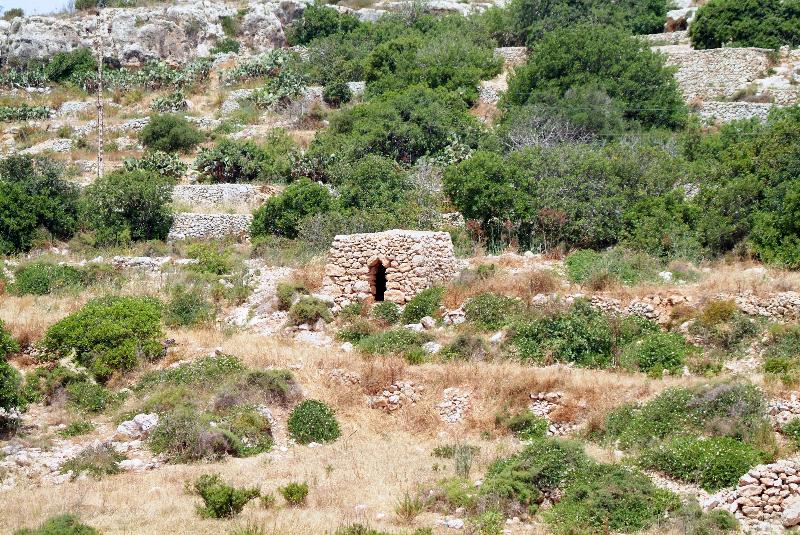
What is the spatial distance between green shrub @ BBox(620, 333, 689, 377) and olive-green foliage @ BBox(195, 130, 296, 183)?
2127 centimetres

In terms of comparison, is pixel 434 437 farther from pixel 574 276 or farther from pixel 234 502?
pixel 574 276

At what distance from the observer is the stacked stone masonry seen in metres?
33.7

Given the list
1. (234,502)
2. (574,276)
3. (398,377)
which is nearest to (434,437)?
(398,377)

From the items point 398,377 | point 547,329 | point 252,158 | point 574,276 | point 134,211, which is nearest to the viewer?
point 398,377

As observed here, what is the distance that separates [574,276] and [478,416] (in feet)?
22.6

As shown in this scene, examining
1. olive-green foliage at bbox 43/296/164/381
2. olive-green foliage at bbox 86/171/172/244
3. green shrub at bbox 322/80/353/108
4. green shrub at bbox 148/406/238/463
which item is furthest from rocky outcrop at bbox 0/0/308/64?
green shrub at bbox 148/406/238/463

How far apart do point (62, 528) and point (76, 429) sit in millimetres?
6062

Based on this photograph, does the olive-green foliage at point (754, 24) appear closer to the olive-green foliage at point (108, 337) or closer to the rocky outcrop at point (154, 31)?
the rocky outcrop at point (154, 31)

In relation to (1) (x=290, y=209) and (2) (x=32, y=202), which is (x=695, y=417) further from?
(2) (x=32, y=202)

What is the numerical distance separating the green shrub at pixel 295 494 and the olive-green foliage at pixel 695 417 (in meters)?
5.10

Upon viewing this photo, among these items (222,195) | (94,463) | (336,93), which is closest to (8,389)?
(94,463)

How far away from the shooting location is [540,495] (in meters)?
Result: 13.5

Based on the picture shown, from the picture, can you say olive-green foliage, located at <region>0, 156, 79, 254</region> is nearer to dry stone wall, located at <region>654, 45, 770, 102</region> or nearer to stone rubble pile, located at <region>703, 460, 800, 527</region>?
stone rubble pile, located at <region>703, 460, 800, 527</region>

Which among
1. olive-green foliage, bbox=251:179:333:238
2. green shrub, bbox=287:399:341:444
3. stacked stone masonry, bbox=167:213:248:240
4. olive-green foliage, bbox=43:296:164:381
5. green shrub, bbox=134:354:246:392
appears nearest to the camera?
green shrub, bbox=287:399:341:444
